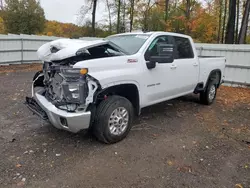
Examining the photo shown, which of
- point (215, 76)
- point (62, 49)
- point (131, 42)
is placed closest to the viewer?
point (62, 49)

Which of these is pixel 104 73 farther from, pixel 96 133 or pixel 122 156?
pixel 122 156

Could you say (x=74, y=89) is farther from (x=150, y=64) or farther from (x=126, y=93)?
(x=150, y=64)

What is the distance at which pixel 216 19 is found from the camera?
3397 cm

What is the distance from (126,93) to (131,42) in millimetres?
1148

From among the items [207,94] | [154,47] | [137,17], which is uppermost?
[137,17]

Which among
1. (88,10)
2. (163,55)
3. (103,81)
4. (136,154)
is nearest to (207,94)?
(163,55)

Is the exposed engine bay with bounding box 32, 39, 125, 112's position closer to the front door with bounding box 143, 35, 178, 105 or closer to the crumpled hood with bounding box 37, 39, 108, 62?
the crumpled hood with bounding box 37, 39, 108, 62

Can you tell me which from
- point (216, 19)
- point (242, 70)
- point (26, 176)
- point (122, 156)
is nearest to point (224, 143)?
point (122, 156)

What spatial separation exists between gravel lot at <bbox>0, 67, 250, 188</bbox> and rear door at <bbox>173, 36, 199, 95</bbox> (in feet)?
2.52

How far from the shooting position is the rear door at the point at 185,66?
17.1 feet

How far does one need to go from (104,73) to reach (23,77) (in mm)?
7087

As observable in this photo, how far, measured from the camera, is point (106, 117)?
3.64 meters

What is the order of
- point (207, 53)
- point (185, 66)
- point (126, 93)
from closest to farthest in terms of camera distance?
point (126, 93), point (185, 66), point (207, 53)

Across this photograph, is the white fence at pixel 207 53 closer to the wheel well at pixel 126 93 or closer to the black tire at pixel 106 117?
the wheel well at pixel 126 93
